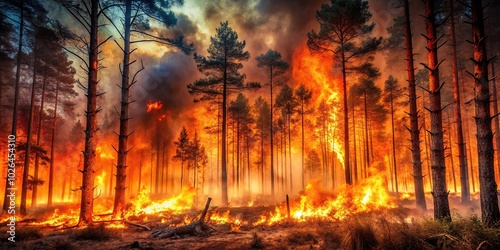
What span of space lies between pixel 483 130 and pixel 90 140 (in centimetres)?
1436

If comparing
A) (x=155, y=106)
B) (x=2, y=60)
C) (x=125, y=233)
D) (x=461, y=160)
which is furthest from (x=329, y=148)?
(x=2, y=60)

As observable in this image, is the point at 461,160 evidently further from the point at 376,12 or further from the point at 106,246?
the point at 376,12

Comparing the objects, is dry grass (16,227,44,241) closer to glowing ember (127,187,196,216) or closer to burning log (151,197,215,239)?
burning log (151,197,215,239)

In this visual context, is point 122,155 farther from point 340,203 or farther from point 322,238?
point 340,203

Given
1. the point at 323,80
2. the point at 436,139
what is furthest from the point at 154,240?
the point at 323,80

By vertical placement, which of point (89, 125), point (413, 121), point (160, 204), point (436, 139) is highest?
point (413, 121)

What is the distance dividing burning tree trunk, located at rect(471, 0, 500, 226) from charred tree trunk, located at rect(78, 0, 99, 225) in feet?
45.6

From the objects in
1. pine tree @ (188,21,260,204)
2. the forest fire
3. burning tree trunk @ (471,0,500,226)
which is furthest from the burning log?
pine tree @ (188,21,260,204)

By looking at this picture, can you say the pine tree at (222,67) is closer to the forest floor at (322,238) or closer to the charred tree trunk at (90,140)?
the charred tree trunk at (90,140)

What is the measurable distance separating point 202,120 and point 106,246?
45666 mm

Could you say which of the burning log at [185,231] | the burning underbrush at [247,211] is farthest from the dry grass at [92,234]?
the burning underbrush at [247,211]

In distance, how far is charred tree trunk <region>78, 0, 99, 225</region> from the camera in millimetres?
9922

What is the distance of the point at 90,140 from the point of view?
1014 centimetres

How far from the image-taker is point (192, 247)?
720 centimetres
